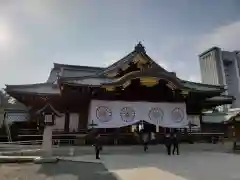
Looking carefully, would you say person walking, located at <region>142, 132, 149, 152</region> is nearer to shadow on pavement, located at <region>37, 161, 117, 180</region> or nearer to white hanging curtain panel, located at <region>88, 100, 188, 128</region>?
white hanging curtain panel, located at <region>88, 100, 188, 128</region>

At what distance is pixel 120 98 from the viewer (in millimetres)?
17859

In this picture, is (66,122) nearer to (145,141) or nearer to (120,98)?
(120,98)

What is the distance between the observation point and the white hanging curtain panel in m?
16.9

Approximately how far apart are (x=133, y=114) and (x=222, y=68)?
43.4 m

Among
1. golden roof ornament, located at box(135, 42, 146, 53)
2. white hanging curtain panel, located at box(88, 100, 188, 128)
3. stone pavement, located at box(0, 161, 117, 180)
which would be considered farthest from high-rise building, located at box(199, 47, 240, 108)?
stone pavement, located at box(0, 161, 117, 180)

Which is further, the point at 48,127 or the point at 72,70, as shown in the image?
the point at 72,70

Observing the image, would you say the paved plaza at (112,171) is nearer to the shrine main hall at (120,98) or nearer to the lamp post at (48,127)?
the lamp post at (48,127)

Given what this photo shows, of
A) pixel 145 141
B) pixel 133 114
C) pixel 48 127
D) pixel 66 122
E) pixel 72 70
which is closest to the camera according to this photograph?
pixel 48 127

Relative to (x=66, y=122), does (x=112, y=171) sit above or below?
below

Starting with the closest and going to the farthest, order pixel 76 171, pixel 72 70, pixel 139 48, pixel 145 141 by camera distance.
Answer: pixel 76 171 → pixel 145 141 → pixel 139 48 → pixel 72 70

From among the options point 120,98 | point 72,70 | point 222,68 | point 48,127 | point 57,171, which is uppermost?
point 222,68

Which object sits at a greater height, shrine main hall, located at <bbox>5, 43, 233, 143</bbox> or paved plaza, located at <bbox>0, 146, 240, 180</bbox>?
shrine main hall, located at <bbox>5, 43, 233, 143</bbox>

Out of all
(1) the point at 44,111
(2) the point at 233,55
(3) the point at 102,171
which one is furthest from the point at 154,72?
(2) the point at 233,55

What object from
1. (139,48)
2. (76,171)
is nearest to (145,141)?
(76,171)
